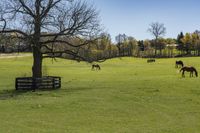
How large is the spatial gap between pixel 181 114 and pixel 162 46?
177 metres

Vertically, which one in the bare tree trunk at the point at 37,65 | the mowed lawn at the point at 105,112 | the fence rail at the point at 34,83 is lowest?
the mowed lawn at the point at 105,112

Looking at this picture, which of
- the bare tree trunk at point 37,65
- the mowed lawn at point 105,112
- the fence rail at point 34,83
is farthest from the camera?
the bare tree trunk at point 37,65

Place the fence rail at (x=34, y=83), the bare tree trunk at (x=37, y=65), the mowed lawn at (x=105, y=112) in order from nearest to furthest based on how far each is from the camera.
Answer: the mowed lawn at (x=105, y=112), the fence rail at (x=34, y=83), the bare tree trunk at (x=37, y=65)

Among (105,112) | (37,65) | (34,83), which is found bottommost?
(105,112)

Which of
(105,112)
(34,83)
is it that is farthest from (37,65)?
(105,112)

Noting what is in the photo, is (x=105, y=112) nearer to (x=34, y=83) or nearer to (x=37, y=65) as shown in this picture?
(x=34, y=83)

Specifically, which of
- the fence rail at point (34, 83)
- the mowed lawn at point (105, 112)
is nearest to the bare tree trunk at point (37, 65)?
the fence rail at point (34, 83)

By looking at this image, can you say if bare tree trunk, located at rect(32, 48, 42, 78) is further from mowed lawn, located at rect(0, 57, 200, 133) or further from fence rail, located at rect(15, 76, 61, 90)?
mowed lawn, located at rect(0, 57, 200, 133)

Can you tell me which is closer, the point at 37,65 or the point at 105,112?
the point at 105,112

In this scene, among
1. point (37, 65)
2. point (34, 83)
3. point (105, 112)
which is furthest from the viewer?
point (37, 65)

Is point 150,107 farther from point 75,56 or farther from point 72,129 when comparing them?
point 75,56

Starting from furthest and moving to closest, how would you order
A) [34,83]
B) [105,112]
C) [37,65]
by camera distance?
[37,65] < [34,83] < [105,112]

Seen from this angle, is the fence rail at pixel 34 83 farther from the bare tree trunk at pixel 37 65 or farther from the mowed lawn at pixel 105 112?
the mowed lawn at pixel 105 112

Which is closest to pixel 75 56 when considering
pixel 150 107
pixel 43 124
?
pixel 150 107
